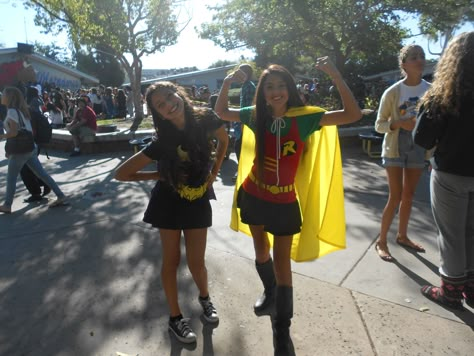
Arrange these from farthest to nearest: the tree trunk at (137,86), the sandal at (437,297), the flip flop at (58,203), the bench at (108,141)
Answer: the tree trunk at (137,86) < the bench at (108,141) < the flip flop at (58,203) < the sandal at (437,297)

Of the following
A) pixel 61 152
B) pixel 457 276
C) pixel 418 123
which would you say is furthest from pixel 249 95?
pixel 61 152

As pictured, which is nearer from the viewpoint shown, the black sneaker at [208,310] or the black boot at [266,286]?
the black sneaker at [208,310]

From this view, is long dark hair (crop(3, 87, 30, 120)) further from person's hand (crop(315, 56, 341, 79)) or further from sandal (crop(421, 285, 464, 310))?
sandal (crop(421, 285, 464, 310))

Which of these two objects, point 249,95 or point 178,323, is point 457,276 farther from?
point 249,95

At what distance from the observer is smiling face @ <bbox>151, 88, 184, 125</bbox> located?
2.31 m

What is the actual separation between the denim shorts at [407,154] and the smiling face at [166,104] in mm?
2096

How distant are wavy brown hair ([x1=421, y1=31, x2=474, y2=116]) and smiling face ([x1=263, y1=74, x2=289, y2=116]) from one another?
40.7 inches

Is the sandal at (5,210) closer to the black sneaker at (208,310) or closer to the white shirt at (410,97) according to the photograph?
the black sneaker at (208,310)

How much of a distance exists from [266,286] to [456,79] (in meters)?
1.93

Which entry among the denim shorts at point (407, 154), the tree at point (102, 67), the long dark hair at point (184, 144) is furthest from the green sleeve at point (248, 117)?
the tree at point (102, 67)

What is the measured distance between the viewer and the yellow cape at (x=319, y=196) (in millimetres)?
2674

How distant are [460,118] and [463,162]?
290 mm

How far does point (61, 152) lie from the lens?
10.3m

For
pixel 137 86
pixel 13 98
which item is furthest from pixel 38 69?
pixel 13 98
